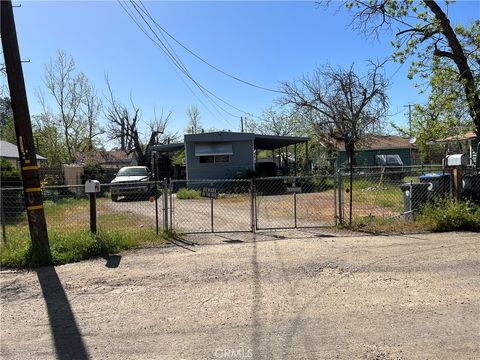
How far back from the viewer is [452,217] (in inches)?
375

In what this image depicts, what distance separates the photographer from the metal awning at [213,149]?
993 inches

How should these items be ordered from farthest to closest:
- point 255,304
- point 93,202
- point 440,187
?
Result: point 440,187 < point 93,202 < point 255,304

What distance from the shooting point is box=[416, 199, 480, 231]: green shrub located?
9.49 m

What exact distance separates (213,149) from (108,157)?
38.8 meters

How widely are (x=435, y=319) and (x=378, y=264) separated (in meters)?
2.19

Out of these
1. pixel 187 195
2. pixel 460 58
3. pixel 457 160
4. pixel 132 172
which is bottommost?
pixel 187 195

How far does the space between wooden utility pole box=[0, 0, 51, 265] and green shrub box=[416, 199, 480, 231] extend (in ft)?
24.3

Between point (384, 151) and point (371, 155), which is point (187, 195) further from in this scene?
point (384, 151)

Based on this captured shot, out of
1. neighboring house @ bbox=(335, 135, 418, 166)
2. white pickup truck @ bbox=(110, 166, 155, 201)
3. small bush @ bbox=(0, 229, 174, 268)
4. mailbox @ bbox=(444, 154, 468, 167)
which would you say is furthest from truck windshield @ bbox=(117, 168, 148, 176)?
neighboring house @ bbox=(335, 135, 418, 166)

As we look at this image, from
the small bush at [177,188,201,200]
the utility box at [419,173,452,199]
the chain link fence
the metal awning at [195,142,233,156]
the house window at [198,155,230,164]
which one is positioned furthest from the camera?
the house window at [198,155,230,164]

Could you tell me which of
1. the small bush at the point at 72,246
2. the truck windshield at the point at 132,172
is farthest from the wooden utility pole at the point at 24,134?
the truck windshield at the point at 132,172

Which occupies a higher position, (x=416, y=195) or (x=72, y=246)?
(x=416, y=195)

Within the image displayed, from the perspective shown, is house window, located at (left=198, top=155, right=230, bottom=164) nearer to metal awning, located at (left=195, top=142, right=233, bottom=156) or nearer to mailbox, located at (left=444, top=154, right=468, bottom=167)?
metal awning, located at (left=195, top=142, right=233, bottom=156)

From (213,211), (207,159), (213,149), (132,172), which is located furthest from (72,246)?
(207,159)
